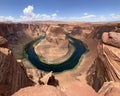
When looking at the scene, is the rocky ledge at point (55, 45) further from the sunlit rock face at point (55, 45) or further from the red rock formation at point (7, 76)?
the red rock formation at point (7, 76)

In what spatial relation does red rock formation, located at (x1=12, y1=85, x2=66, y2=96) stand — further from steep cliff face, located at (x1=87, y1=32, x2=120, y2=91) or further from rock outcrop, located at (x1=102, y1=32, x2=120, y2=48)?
rock outcrop, located at (x1=102, y1=32, x2=120, y2=48)

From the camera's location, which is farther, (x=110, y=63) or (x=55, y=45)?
(x=55, y=45)

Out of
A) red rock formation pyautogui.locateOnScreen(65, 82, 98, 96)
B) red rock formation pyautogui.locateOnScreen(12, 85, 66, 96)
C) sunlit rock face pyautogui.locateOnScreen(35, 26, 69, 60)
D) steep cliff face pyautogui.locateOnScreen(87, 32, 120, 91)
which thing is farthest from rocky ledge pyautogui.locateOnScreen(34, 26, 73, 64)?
red rock formation pyautogui.locateOnScreen(12, 85, 66, 96)

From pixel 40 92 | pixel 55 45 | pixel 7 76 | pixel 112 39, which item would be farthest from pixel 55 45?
pixel 40 92

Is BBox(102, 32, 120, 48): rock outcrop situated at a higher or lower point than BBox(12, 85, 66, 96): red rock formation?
higher

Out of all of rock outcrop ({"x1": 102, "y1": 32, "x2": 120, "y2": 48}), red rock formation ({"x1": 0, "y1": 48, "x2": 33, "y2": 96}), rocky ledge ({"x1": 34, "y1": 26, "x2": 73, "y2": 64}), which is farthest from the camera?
rocky ledge ({"x1": 34, "y1": 26, "x2": 73, "y2": 64})

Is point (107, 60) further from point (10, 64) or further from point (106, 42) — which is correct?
point (10, 64)

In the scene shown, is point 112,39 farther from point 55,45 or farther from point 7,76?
point 55,45

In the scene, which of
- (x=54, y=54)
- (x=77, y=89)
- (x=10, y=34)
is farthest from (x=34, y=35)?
(x=77, y=89)

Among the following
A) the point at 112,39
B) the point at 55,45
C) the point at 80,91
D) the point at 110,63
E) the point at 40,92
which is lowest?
the point at 55,45

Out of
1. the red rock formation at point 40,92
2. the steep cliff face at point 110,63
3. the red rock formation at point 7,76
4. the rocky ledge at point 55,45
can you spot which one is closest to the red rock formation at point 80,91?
the red rock formation at point 40,92

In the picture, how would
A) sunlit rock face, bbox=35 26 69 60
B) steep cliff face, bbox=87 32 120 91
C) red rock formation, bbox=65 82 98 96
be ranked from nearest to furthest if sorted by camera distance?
red rock formation, bbox=65 82 98 96, steep cliff face, bbox=87 32 120 91, sunlit rock face, bbox=35 26 69 60
